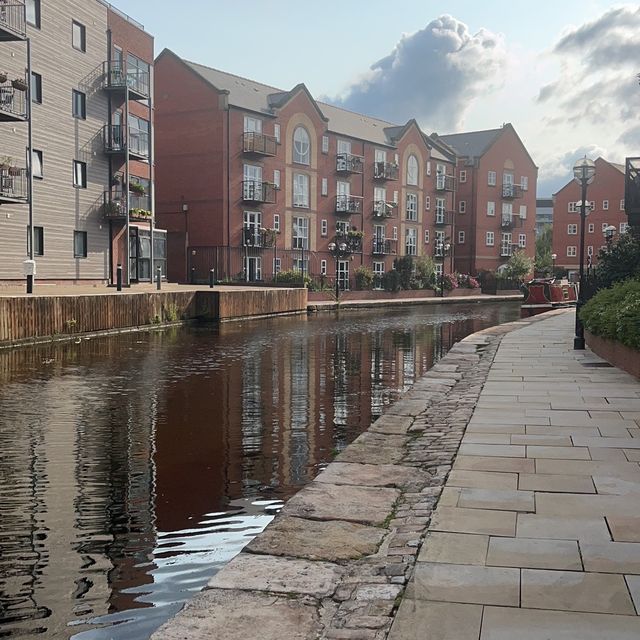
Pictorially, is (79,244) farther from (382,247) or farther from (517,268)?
(517,268)

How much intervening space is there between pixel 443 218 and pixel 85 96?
1573 inches

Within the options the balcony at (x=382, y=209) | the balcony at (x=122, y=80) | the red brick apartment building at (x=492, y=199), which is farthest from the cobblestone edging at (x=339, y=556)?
the red brick apartment building at (x=492, y=199)

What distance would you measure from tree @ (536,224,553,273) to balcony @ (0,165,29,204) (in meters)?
59.0

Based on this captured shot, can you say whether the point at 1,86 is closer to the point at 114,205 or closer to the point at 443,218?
the point at 114,205

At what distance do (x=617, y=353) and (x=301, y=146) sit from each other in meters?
40.9

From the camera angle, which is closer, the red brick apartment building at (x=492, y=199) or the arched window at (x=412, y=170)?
the arched window at (x=412, y=170)

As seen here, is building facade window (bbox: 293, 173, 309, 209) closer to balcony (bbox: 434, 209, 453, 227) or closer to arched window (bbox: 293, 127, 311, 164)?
arched window (bbox: 293, 127, 311, 164)

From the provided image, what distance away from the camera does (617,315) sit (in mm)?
11828

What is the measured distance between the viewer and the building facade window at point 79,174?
3251cm

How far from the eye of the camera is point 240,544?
16.8 feet

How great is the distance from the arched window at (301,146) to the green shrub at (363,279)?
8.18m

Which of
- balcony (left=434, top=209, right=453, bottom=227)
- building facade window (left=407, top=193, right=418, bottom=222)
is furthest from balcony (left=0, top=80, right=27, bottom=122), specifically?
balcony (left=434, top=209, right=453, bottom=227)

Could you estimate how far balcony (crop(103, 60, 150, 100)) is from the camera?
3369 centimetres

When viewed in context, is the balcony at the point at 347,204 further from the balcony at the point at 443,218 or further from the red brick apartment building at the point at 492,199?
the red brick apartment building at the point at 492,199
